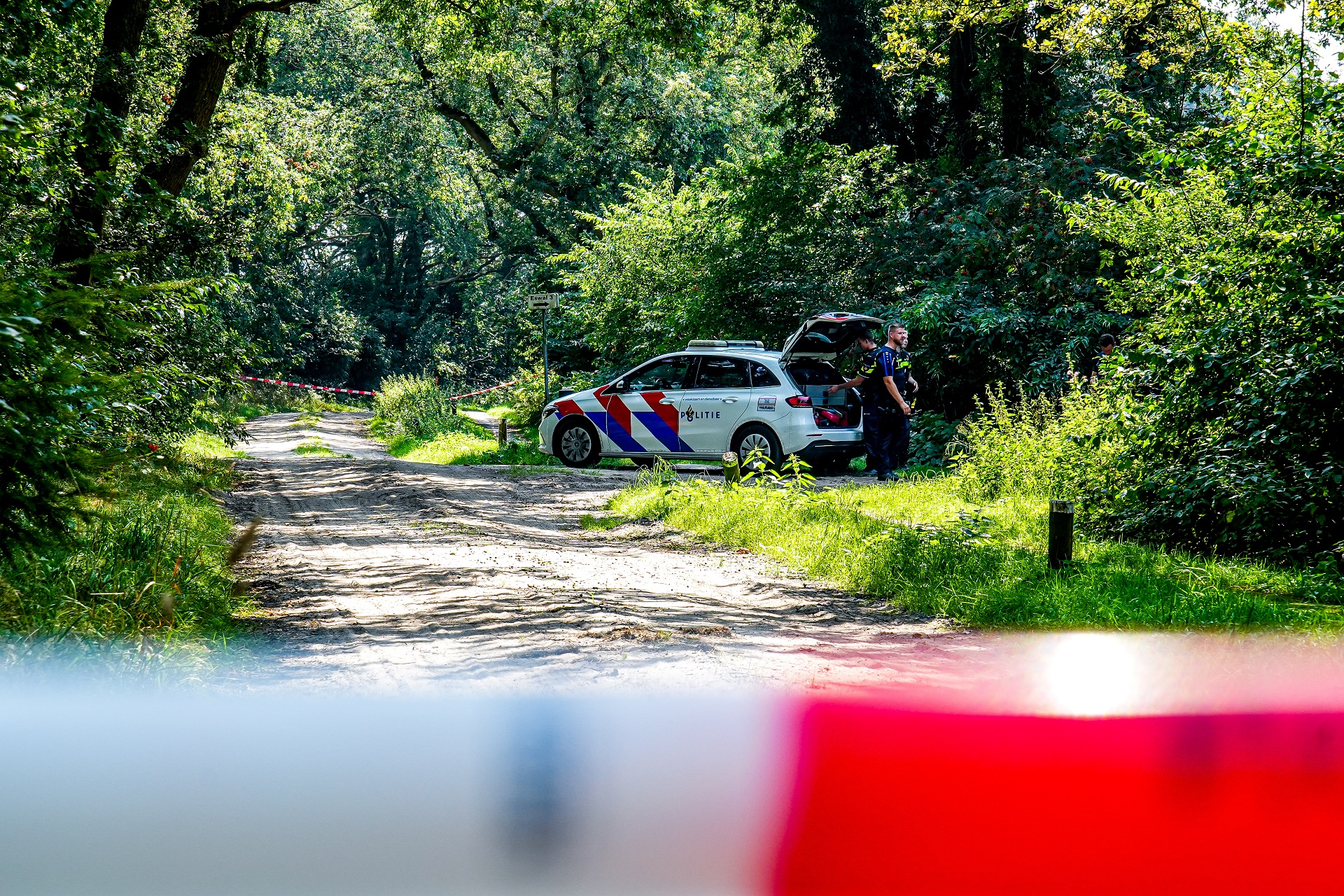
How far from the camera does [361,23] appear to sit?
42750mm

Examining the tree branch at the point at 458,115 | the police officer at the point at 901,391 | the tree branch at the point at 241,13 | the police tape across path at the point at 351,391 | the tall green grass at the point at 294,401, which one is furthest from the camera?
the tall green grass at the point at 294,401

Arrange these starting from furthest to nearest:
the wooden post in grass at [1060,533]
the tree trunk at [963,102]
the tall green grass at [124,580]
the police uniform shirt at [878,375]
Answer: the tree trunk at [963,102] < the police uniform shirt at [878,375] < the wooden post in grass at [1060,533] < the tall green grass at [124,580]

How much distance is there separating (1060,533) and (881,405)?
631 centimetres

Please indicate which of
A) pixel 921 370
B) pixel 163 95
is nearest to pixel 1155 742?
pixel 921 370

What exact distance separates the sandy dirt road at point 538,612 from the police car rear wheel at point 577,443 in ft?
13.9

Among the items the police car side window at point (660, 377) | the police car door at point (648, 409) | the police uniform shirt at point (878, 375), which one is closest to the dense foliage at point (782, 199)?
the police uniform shirt at point (878, 375)

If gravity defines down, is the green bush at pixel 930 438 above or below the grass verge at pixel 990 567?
above

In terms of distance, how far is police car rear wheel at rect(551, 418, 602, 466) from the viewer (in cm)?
1717

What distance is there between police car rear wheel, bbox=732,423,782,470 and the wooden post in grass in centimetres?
737

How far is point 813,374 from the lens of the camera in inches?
611

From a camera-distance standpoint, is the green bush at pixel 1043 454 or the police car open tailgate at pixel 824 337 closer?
the green bush at pixel 1043 454

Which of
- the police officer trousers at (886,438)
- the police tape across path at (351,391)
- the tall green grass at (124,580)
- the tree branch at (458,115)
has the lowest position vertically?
the tall green grass at (124,580)

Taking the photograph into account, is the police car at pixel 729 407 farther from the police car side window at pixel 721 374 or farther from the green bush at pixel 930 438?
the green bush at pixel 930 438

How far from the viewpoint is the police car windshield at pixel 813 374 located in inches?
608
